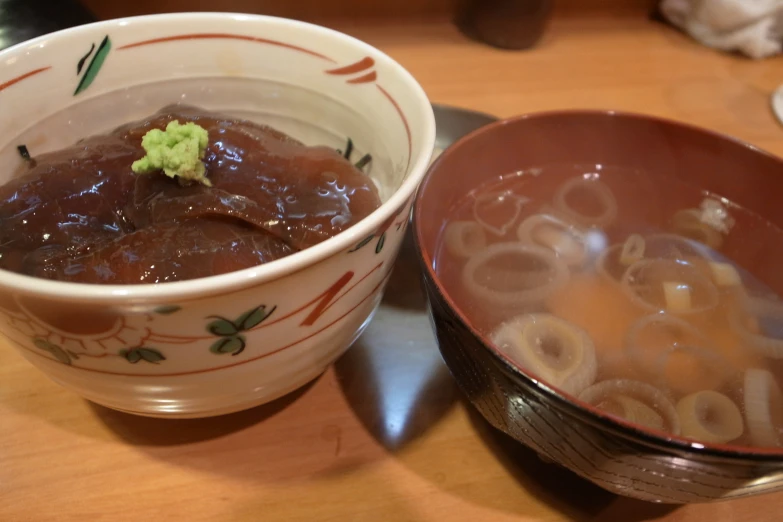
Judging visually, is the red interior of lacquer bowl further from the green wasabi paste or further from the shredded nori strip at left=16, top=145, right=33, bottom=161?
the shredded nori strip at left=16, top=145, right=33, bottom=161

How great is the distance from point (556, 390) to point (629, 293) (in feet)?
1.17

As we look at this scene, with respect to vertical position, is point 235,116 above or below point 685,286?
above

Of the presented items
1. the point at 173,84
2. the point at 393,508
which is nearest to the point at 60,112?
the point at 173,84

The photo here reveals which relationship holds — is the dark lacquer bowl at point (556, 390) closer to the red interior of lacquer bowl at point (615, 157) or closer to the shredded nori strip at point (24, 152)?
the red interior of lacquer bowl at point (615, 157)

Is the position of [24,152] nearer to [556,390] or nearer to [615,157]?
[556,390]

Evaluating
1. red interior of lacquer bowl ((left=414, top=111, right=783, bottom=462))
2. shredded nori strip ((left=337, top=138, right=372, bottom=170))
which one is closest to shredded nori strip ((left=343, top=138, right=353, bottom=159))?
shredded nori strip ((left=337, top=138, right=372, bottom=170))

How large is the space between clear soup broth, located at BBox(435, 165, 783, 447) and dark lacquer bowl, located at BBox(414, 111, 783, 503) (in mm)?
28

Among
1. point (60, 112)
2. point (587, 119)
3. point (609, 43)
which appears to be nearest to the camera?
point (60, 112)

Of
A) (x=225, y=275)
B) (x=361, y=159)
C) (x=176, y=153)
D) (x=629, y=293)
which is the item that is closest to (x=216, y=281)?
(x=225, y=275)

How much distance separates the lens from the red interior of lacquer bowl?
77cm

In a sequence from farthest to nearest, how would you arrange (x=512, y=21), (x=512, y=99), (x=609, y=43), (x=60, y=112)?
(x=609, y=43) → (x=512, y=21) → (x=512, y=99) → (x=60, y=112)

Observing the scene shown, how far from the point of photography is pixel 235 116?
2.68 feet

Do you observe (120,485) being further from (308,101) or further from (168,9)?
(168,9)

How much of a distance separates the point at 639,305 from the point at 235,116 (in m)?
0.59
